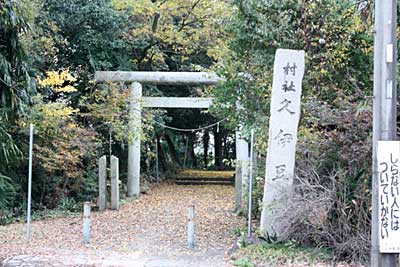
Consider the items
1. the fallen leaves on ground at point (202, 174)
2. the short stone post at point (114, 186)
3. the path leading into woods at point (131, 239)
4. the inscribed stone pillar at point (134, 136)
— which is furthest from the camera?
the fallen leaves on ground at point (202, 174)

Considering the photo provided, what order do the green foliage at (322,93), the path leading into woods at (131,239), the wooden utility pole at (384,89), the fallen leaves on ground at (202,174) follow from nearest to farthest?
1. the wooden utility pole at (384,89)
2. the green foliage at (322,93)
3. the path leading into woods at (131,239)
4. the fallen leaves on ground at (202,174)

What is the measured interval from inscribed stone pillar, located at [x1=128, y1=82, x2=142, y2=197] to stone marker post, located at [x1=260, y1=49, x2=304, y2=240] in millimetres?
6809

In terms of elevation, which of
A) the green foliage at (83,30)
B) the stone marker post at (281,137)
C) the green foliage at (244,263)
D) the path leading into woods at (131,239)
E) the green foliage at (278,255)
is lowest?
the path leading into woods at (131,239)

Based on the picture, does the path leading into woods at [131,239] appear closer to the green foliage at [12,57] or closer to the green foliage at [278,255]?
the green foliage at [278,255]

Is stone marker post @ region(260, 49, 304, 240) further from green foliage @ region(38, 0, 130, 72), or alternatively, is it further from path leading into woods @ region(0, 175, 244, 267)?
green foliage @ region(38, 0, 130, 72)

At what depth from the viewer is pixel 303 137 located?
848cm

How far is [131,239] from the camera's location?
30.4 feet

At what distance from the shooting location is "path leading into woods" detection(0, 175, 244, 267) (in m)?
7.33

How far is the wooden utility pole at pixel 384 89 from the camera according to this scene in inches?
192

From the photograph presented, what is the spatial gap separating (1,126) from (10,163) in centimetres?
248

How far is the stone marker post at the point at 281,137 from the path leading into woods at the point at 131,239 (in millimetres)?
959

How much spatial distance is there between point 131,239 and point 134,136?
5535mm

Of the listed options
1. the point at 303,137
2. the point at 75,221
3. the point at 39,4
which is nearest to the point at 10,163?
the point at 75,221

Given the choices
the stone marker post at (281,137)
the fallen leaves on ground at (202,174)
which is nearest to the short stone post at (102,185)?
the stone marker post at (281,137)
